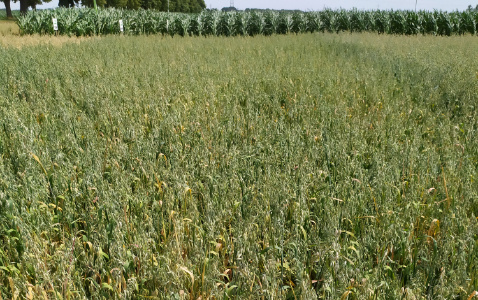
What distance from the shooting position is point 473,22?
72.7 ft

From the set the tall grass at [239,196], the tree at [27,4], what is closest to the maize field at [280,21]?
the tall grass at [239,196]

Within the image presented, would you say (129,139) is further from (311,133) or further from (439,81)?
(439,81)

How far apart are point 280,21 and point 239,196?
2219 cm

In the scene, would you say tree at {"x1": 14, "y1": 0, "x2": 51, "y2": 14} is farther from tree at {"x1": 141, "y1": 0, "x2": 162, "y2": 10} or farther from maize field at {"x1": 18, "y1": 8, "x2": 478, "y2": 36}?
tree at {"x1": 141, "y1": 0, "x2": 162, "y2": 10}

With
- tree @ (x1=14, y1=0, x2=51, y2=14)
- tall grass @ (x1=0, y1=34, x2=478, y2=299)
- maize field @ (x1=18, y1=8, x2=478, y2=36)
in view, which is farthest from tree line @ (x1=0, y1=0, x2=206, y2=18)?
tall grass @ (x1=0, y1=34, x2=478, y2=299)

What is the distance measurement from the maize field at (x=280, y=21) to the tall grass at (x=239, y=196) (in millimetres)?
17253

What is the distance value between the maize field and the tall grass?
17.3 metres

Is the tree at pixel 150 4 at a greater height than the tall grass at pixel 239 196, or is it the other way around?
the tree at pixel 150 4

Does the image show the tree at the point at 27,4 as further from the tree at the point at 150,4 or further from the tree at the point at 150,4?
the tree at the point at 150,4

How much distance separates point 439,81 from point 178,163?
5187mm

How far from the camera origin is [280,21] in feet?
75.7

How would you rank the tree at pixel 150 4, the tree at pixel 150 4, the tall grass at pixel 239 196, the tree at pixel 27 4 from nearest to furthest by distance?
the tall grass at pixel 239 196 < the tree at pixel 27 4 < the tree at pixel 150 4 < the tree at pixel 150 4

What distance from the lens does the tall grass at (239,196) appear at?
1.82m

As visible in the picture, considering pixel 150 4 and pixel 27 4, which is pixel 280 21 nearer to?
pixel 27 4
